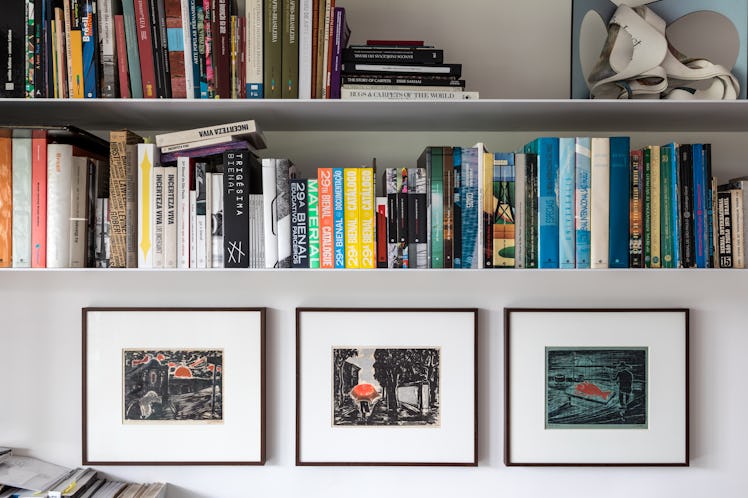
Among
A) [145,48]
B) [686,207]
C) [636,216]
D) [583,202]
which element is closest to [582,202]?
[583,202]

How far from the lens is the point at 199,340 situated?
4.82 ft

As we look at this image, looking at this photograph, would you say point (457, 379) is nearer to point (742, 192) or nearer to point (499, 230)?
point (499, 230)

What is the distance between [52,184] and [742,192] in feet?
5.10

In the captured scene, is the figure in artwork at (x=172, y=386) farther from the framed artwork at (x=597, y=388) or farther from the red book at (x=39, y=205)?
the framed artwork at (x=597, y=388)

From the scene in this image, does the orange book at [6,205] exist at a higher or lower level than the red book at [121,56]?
lower

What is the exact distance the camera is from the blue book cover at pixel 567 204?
3.94 ft

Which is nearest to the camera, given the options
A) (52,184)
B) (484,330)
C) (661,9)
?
(52,184)

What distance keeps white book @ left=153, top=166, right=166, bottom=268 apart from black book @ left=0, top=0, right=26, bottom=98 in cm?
34

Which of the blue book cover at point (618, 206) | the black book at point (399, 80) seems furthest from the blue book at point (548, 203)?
the black book at point (399, 80)

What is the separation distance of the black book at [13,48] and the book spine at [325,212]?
68 cm

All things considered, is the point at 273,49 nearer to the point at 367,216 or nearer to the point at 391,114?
the point at 391,114

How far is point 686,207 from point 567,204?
0.90 feet

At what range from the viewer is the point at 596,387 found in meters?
1.48

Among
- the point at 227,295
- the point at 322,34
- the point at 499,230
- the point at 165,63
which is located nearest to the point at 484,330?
the point at 499,230
